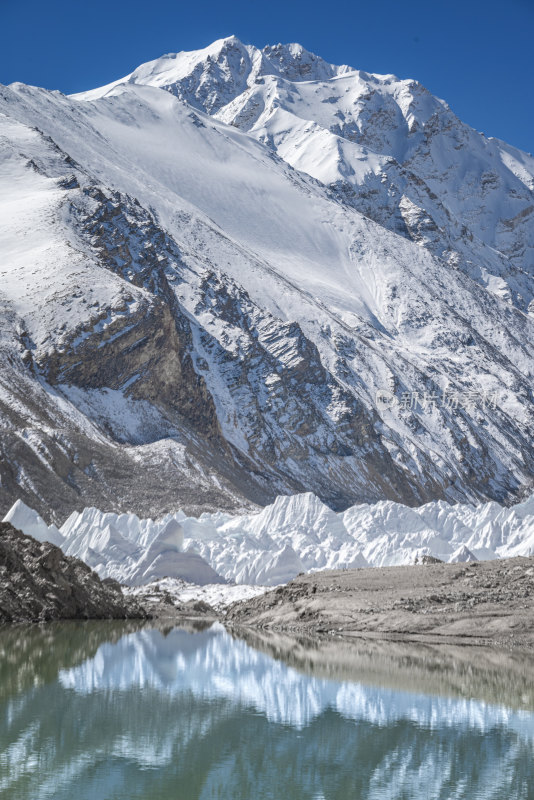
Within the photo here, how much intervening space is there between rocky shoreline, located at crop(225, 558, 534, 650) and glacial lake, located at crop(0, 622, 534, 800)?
6108 mm

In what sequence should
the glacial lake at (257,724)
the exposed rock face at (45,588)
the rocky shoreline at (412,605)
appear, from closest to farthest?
the glacial lake at (257,724) → the rocky shoreline at (412,605) → the exposed rock face at (45,588)

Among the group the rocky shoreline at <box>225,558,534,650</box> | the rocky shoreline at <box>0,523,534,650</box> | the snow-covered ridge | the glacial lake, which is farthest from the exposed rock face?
the snow-covered ridge

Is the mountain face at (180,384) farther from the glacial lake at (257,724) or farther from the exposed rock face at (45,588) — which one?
the glacial lake at (257,724)

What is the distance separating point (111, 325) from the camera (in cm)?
13000

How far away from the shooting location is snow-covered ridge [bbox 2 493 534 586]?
69.4 meters

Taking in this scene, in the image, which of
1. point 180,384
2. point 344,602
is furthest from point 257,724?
point 180,384

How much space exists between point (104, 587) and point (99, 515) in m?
27.4

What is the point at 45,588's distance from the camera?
4531 cm

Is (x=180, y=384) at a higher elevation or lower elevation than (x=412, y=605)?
higher

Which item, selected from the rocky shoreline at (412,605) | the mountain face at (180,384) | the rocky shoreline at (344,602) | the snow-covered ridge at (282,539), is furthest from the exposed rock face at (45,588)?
the mountain face at (180,384)

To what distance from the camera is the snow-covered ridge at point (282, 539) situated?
→ 6944 cm

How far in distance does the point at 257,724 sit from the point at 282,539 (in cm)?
6025

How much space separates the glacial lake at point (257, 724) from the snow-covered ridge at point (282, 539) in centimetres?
3296

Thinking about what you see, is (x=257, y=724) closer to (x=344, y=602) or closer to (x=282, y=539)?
(x=344, y=602)
